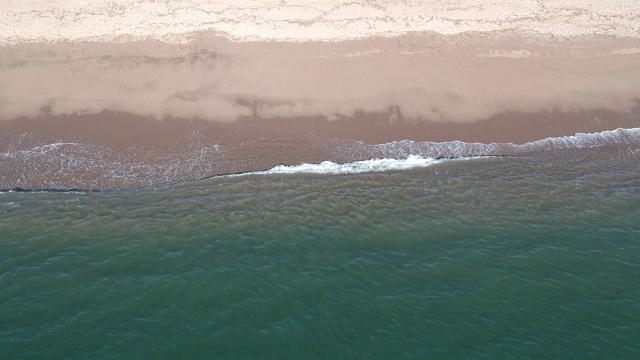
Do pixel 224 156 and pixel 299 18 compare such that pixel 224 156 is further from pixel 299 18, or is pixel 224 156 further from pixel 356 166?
pixel 299 18

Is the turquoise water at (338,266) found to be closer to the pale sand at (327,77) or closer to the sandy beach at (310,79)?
the sandy beach at (310,79)

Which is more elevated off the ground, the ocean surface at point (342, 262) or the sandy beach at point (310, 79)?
the sandy beach at point (310, 79)

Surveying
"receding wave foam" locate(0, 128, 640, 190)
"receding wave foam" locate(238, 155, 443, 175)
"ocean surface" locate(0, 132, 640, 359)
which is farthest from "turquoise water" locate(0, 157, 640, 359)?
"receding wave foam" locate(0, 128, 640, 190)

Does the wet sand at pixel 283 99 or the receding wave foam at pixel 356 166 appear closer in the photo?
the receding wave foam at pixel 356 166

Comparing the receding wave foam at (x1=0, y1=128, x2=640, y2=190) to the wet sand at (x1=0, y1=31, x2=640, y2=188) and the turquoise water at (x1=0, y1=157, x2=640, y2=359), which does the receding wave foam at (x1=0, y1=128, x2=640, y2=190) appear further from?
the turquoise water at (x1=0, y1=157, x2=640, y2=359)

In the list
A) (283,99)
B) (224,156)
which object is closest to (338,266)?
(224,156)

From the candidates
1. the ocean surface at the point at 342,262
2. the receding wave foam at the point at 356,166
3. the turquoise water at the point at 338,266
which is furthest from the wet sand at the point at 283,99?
the turquoise water at the point at 338,266

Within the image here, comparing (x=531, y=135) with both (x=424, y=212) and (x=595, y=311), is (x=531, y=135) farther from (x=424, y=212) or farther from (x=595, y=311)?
(x=595, y=311)
